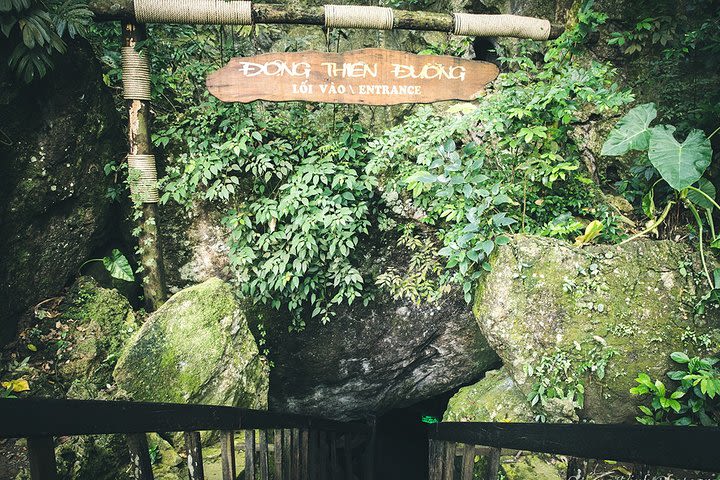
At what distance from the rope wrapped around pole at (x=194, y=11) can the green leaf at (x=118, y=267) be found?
2.16 meters

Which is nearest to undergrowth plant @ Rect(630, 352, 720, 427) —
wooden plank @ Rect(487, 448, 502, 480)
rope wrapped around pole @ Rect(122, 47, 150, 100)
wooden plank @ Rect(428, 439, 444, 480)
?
wooden plank @ Rect(428, 439, 444, 480)

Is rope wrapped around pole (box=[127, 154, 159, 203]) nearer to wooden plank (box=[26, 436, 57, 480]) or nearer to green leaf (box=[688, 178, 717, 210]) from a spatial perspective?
wooden plank (box=[26, 436, 57, 480])

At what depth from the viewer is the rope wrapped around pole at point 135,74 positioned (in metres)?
3.82

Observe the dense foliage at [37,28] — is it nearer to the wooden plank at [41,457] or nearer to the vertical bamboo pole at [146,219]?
the vertical bamboo pole at [146,219]

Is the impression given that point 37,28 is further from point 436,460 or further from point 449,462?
point 436,460

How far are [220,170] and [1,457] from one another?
273 cm

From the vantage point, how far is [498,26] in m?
4.18

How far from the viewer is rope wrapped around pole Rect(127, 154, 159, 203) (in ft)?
13.1

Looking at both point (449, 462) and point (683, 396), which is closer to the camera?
point (449, 462)

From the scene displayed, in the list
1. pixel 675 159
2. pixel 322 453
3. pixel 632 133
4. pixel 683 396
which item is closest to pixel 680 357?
pixel 683 396

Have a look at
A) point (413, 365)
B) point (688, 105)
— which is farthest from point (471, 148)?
point (413, 365)

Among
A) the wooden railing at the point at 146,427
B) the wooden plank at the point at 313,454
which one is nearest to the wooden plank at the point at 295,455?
the wooden railing at the point at 146,427

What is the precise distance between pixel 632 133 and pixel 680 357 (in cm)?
183

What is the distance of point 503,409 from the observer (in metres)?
4.30
